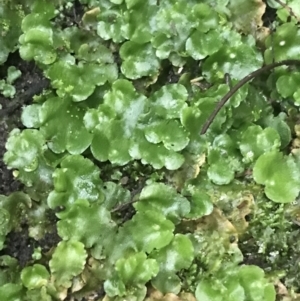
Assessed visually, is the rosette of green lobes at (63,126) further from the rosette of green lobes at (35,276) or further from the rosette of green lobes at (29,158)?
the rosette of green lobes at (35,276)

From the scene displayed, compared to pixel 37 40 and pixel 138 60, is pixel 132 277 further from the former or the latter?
pixel 37 40

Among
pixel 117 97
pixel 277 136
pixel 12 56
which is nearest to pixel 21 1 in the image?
pixel 12 56

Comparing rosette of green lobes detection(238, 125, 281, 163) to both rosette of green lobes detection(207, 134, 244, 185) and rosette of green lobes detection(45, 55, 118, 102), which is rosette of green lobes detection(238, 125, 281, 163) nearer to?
rosette of green lobes detection(207, 134, 244, 185)

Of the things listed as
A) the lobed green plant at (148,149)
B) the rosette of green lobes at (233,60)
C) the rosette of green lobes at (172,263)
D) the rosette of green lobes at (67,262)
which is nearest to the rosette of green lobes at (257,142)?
the lobed green plant at (148,149)

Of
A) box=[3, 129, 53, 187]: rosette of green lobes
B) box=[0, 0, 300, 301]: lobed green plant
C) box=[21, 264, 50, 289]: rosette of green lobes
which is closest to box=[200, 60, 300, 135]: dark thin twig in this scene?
box=[0, 0, 300, 301]: lobed green plant

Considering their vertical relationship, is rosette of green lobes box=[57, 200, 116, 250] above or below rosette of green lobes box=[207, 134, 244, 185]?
below

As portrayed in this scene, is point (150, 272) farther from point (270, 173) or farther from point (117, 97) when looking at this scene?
point (117, 97)
